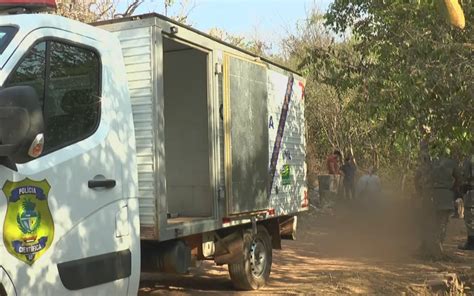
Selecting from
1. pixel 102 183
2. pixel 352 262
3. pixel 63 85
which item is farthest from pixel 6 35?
pixel 352 262

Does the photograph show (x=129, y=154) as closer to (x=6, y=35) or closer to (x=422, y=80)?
(x=6, y=35)

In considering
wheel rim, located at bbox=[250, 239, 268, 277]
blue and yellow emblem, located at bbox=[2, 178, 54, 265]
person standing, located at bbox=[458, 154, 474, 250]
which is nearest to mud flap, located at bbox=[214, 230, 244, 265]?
wheel rim, located at bbox=[250, 239, 268, 277]

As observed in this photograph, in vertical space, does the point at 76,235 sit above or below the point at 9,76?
below

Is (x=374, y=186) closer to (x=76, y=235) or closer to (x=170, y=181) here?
(x=170, y=181)

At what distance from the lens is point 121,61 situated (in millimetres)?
4488

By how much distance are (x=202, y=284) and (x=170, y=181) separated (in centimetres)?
169

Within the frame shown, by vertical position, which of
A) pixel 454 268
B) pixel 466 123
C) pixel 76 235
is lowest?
pixel 454 268

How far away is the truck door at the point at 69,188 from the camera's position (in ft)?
11.4

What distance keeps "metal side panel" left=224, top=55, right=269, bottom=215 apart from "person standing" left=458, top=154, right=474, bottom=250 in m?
5.19

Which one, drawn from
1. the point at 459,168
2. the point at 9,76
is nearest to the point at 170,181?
the point at 9,76

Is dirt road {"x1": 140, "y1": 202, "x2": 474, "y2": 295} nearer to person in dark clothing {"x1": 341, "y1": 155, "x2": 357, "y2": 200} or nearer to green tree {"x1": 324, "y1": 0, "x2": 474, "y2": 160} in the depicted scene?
person in dark clothing {"x1": 341, "y1": 155, "x2": 357, "y2": 200}

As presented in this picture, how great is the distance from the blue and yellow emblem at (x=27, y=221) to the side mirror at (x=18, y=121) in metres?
0.26

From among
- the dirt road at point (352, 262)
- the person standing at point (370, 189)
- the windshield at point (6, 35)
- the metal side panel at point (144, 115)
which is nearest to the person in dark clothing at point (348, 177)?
the dirt road at point (352, 262)

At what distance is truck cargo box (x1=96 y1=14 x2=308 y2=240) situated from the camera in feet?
15.7
